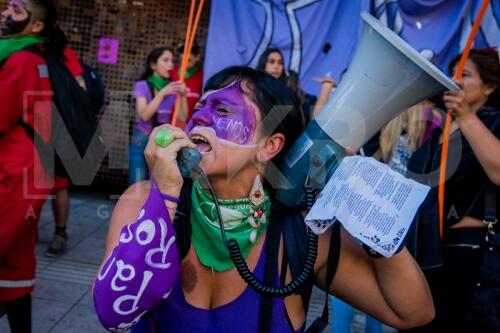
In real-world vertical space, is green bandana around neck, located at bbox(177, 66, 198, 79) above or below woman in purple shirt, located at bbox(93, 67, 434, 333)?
below

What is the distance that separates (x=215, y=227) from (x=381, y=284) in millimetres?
463

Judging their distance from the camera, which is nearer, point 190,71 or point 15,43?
point 15,43

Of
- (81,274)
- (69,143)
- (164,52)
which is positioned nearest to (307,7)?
(164,52)

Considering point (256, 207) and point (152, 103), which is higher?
point (256, 207)

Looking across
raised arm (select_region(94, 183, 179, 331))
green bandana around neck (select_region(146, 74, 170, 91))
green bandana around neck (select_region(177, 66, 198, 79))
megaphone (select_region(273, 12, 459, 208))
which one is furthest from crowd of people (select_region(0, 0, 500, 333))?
green bandana around neck (select_region(177, 66, 198, 79))

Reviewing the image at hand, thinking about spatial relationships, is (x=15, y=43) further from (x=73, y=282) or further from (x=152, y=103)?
(x=73, y=282)

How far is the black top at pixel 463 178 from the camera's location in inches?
87.4

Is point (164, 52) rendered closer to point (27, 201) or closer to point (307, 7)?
point (307, 7)

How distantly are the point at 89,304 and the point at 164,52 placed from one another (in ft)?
7.56

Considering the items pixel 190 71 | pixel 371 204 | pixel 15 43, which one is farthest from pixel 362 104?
pixel 190 71

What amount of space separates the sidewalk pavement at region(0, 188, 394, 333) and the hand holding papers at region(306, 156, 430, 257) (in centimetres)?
240

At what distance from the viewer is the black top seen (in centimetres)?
222

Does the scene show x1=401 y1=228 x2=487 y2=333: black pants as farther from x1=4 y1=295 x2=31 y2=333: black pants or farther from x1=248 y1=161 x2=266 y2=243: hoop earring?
x1=4 y1=295 x2=31 y2=333: black pants

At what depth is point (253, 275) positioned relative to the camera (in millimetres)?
1379
